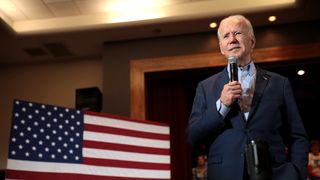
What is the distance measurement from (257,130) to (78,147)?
1890 mm

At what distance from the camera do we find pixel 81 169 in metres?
2.97

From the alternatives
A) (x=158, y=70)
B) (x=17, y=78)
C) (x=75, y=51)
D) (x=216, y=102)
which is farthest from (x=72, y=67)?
(x=216, y=102)

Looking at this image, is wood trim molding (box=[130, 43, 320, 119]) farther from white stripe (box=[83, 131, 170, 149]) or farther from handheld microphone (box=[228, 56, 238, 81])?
handheld microphone (box=[228, 56, 238, 81])

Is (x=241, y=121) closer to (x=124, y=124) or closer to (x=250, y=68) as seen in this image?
(x=250, y=68)

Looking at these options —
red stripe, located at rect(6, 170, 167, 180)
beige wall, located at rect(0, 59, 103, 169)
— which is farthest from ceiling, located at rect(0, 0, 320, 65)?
red stripe, located at rect(6, 170, 167, 180)

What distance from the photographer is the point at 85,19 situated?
16.5ft

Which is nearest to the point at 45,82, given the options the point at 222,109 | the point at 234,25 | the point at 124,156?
the point at 124,156

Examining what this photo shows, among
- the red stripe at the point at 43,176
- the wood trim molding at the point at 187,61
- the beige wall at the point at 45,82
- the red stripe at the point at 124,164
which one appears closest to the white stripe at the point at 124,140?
the red stripe at the point at 124,164

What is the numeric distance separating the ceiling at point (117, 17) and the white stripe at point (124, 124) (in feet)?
5.65

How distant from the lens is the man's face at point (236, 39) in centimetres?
149

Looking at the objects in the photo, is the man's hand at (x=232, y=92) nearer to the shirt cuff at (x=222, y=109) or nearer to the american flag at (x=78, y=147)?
the shirt cuff at (x=222, y=109)

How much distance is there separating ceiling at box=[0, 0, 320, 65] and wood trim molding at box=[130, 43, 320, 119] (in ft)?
1.10

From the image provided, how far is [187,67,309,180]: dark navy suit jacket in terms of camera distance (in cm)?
137

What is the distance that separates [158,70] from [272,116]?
3.74 metres
